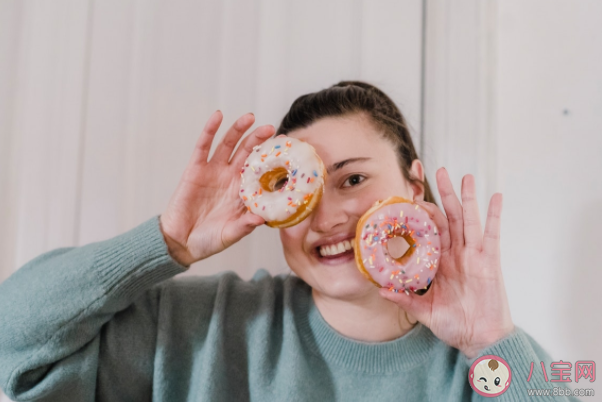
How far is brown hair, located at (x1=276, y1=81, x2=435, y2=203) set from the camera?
4.38 feet

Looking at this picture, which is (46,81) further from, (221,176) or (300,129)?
(300,129)

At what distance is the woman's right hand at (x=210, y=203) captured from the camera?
1191 mm

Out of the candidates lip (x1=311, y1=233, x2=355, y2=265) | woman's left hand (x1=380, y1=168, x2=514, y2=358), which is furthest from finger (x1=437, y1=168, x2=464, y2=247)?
lip (x1=311, y1=233, x2=355, y2=265)

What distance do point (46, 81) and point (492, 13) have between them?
1.76 meters

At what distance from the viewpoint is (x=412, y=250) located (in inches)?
43.6

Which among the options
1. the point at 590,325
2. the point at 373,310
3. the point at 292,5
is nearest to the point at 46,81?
the point at 292,5

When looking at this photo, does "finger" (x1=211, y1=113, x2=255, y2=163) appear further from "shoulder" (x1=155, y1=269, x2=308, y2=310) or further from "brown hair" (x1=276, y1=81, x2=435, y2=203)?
"shoulder" (x1=155, y1=269, x2=308, y2=310)

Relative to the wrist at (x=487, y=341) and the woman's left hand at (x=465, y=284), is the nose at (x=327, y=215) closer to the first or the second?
the woman's left hand at (x=465, y=284)

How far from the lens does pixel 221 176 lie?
1274 millimetres

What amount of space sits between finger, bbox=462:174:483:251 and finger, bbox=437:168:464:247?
3 cm

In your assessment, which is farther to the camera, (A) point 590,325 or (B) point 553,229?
(B) point 553,229

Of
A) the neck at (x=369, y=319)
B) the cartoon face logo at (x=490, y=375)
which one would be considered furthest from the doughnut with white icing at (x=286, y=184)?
the cartoon face logo at (x=490, y=375)

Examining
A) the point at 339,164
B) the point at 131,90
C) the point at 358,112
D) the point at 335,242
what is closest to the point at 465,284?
the point at 335,242

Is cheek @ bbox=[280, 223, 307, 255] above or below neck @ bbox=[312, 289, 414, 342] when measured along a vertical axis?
above
